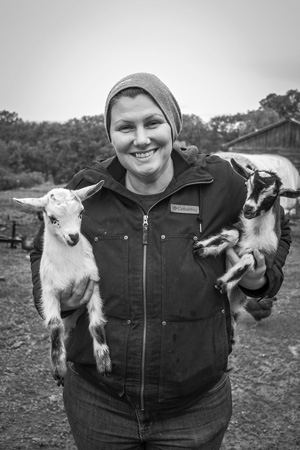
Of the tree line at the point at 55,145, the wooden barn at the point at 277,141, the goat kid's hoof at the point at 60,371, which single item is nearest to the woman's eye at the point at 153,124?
the goat kid's hoof at the point at 60,371

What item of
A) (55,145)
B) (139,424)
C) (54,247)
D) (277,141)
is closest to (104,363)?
(139,424)

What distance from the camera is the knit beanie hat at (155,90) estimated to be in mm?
2266

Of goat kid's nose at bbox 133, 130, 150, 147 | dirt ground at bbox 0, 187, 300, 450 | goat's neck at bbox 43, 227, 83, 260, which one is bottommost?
dirt ground at bbox 0, 187, 300, 450

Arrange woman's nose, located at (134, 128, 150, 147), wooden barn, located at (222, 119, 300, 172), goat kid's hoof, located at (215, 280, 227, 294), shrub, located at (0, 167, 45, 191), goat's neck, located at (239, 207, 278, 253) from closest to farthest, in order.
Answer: woman's nose, located at (134, 128, 150, 147) < goat kid's hoof, located at (215, 280, 227, 294) < goat's neck, located at (239, 207, 278, 253) < wooden barn, located at (222, 119, 300, 172) < shrub, located at (0, 167, 45, 191)

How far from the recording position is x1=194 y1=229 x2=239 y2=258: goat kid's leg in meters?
2.33

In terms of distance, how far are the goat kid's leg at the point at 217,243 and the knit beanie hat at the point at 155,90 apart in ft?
1.74

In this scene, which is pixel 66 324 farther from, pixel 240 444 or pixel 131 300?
pixel 240 444

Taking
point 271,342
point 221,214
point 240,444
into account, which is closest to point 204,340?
point 221,214

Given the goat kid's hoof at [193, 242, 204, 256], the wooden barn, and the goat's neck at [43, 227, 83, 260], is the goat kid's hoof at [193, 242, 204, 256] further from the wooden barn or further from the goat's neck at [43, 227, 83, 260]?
the wooden barn

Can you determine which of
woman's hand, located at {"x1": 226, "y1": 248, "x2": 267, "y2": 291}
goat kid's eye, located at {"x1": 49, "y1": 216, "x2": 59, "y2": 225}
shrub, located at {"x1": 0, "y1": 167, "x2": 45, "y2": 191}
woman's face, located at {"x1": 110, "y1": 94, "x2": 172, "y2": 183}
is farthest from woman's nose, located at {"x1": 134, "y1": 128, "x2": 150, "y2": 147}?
shrub, located at {"x1": 0, "y1": 167, "x2": 45, "y2": 191}

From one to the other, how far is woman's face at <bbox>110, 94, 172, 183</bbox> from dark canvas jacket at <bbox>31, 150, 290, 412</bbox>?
16 cm

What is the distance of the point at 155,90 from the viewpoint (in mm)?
2281

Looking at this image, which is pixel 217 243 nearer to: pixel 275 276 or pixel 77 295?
pixel 275 276

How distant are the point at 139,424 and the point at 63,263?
0.92 meters
